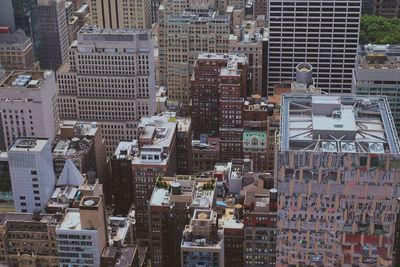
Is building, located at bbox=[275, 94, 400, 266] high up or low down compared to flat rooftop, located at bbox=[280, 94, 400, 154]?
down

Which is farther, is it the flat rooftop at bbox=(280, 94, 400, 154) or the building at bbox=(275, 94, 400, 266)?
the flat rooftop at bbox=(280, 94, 400, 154)

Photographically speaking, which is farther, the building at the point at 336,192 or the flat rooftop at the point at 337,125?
the flat rooftop at the point at 337,125

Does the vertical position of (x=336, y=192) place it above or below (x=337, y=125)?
below

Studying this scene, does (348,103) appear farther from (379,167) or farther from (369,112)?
(379,167)

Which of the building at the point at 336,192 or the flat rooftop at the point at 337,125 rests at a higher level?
the flat rooftop at the point at 337,125
